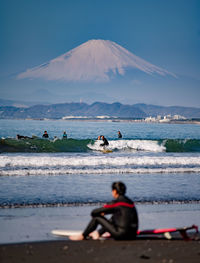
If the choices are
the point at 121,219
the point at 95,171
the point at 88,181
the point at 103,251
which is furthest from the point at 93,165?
the point at 103,251

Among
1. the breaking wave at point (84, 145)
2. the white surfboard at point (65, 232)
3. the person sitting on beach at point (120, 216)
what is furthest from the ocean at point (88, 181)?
the breaking wave at point (84, 145)

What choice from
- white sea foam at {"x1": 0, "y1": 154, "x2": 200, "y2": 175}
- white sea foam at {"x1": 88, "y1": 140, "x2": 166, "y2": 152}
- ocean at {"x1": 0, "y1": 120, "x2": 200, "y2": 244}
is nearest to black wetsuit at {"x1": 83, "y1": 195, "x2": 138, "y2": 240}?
ocean at {"x1": 0, "y1": 120, "x2": 200, "y2": 244}

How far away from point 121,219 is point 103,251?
79 cm

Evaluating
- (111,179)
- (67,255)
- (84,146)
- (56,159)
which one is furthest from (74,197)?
(84,146)

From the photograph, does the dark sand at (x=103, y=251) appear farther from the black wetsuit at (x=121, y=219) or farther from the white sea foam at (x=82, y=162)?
the white sea foam at (x=82, y=162)

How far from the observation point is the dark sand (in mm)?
6980

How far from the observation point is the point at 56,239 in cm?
842

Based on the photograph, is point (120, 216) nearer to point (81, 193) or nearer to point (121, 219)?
point (121, 219)

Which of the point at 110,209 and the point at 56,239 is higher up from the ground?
the point at 110,209

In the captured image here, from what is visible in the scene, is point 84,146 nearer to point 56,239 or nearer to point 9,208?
point 9,208

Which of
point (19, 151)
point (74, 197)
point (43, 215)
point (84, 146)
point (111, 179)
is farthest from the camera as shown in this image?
point (84, 146)

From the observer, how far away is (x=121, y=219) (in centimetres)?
804

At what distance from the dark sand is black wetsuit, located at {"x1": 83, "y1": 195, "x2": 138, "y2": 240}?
0.17 metres

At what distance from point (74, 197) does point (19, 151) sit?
26.7 m
